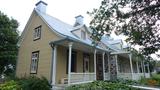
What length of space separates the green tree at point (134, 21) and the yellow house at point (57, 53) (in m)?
3.16

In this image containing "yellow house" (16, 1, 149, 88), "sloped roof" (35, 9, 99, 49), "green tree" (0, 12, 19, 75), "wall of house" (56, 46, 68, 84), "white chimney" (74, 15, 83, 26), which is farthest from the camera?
"green tree" (0, 12, 19, 75)

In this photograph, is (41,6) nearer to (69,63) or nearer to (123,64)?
(69,63)

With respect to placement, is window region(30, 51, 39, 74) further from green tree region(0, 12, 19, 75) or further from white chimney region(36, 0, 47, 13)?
green tree region(0, 12, 19, 75)

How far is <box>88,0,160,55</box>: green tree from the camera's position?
7205 millimetres

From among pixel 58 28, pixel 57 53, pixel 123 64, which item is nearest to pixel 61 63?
pixel 57 53

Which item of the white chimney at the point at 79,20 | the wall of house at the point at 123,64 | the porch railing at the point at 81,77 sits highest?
the white chimney at the point at 79,20

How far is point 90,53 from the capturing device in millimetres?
16359

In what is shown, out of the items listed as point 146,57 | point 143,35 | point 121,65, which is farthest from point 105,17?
point 121,65

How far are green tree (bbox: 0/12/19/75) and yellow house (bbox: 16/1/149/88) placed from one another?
20.1ft

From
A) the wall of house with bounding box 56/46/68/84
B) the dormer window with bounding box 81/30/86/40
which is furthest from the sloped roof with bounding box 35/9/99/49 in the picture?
the wall of house with bounding box 56/46/68/84

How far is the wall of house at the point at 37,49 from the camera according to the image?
493 inches

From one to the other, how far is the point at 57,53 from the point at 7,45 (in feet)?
41.8

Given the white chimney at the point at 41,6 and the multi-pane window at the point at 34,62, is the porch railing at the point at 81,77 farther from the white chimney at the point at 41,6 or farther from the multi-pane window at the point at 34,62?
the white chimney at the point at 41,6

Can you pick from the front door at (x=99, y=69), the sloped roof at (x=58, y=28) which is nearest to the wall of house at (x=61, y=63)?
the sloped roof at (x=58, y=28)
